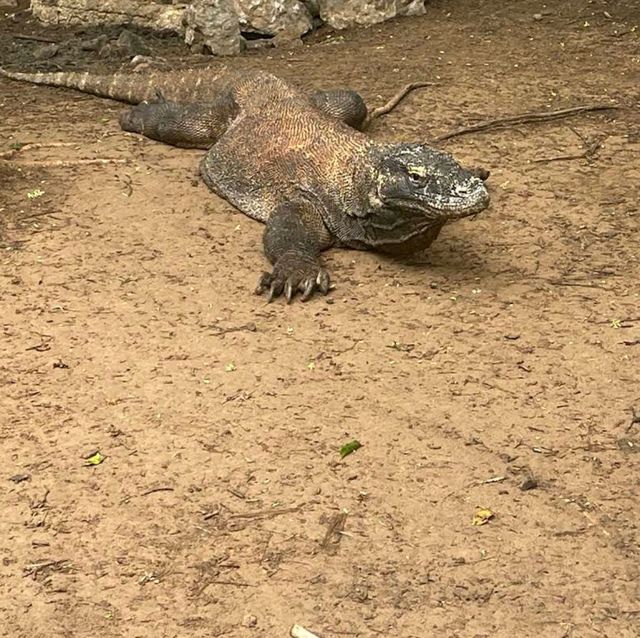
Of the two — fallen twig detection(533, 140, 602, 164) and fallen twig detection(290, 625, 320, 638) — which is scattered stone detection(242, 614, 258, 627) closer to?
fallen twig detection(290, 625, 320, 638)

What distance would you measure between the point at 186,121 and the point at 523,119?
2.10 metres

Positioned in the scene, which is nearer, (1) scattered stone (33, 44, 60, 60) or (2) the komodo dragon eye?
(2) the komodo dragon eye

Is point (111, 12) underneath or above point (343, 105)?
underneath

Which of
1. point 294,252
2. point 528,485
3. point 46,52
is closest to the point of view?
point 528,485

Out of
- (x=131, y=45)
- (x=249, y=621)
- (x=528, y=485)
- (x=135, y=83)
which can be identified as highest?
(x=528, y=485)

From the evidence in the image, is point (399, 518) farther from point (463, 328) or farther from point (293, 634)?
point (463, 328)

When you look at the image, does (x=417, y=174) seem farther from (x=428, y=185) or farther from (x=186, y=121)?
(x=186, y=121)

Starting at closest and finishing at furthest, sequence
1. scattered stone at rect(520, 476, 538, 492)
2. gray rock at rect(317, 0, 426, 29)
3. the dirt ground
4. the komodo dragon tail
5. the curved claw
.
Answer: the dirt ground < scattered stone at rect(520, 476, 538, 492) < the curved claw < the komodo dragon tail < gray rock at rect(317, 0, 426, 29)

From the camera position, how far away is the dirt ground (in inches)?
125

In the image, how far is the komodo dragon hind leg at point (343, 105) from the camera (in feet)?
21.7

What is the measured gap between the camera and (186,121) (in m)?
6.70

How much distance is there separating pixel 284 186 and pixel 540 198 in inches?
54.1

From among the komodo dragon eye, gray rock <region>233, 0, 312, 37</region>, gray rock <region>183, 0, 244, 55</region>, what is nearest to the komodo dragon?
the komodo dragon eye

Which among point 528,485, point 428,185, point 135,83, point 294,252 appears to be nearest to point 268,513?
point 528,485
